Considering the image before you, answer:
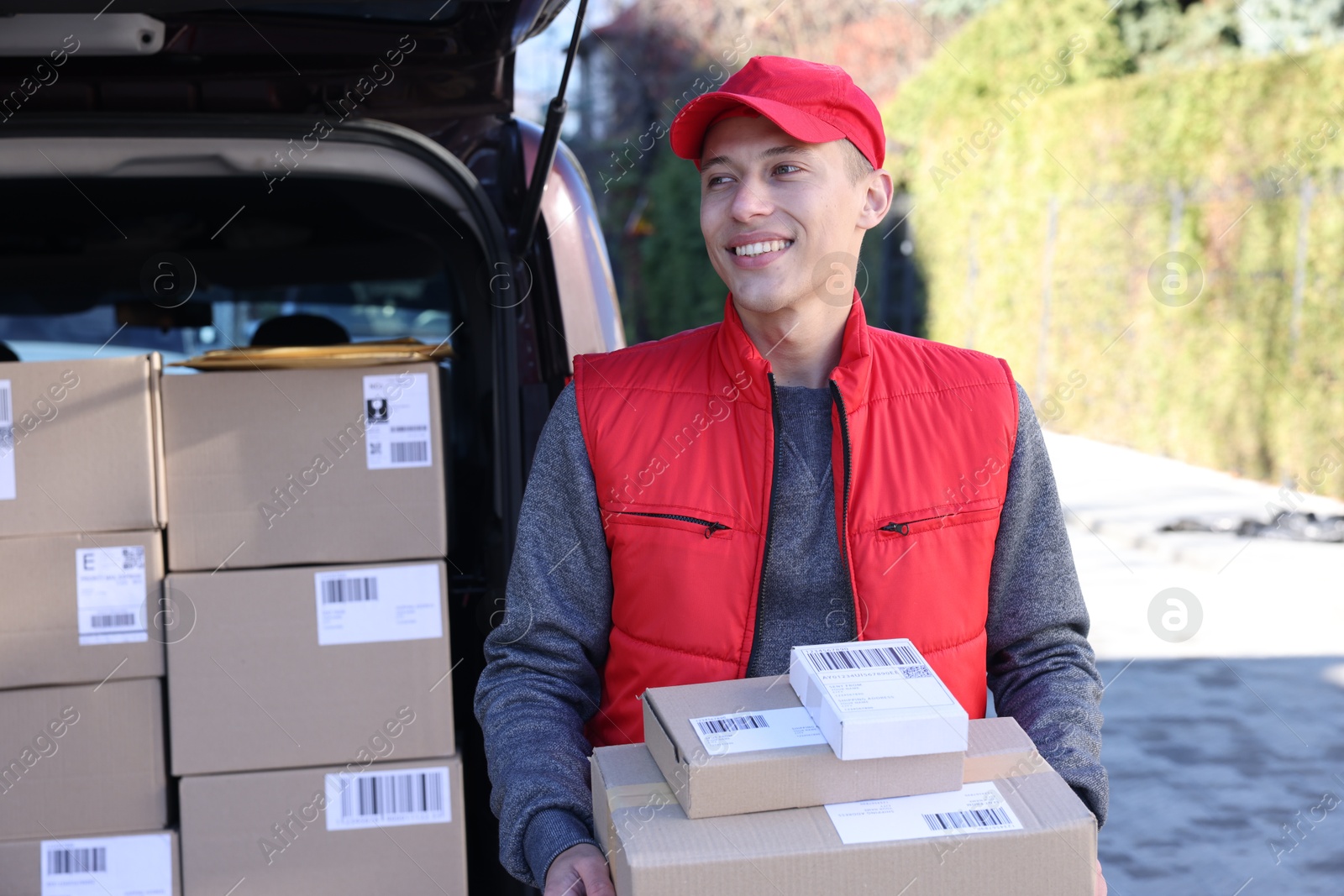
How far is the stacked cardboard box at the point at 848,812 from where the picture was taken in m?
1.24

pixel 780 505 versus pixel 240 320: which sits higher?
pixel 240 320

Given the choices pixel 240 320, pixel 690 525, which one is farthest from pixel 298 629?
pixel 240 320

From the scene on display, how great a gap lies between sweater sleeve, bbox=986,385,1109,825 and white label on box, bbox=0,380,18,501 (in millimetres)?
1664

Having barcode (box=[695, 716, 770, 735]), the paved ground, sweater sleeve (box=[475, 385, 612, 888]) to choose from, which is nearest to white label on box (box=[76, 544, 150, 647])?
sweater sleeve (box=[475, 385, 612, 888])

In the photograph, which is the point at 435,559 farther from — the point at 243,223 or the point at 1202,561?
the point at 1202,561

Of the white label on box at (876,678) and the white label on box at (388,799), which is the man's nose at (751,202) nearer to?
the white label on box at (876,678)

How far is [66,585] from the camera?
2.11 m

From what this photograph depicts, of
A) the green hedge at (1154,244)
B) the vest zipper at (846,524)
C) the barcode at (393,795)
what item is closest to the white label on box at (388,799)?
the barcode at (393,795)

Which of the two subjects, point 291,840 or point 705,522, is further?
point 291,840

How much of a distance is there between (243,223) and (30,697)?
56.2 inches

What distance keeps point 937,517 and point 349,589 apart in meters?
1.08

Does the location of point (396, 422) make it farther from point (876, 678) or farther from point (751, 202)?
point (876, 678)

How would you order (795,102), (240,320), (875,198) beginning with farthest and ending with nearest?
(240,320)
(875,198)
(795,102)

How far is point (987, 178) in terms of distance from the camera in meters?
12.2
